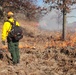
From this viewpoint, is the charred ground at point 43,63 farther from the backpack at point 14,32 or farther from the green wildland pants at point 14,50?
the backpack at point 14,32

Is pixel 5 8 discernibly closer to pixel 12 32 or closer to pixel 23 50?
pixel 23 50

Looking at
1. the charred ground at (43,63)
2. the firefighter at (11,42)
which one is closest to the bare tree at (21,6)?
the charred ground at (43,63)

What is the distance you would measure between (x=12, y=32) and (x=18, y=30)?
254mm

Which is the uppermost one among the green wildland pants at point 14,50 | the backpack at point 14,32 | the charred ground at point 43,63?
the backpack at point 14,32

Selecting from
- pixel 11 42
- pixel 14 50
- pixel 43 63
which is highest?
pixel 11 42

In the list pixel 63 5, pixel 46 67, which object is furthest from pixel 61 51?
pixel 63 5

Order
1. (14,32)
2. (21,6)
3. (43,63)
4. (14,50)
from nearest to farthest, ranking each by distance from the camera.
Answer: (14,32), (14,50), (43,63), (21,6)

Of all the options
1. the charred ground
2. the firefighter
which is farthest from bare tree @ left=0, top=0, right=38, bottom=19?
the firefighter

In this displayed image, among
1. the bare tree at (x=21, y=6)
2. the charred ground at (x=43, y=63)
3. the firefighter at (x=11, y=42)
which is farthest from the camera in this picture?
the bare tree at (x=21, y=6)

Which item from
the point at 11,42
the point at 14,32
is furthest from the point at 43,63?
the point at 14,32

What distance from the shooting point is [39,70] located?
11.2 meters

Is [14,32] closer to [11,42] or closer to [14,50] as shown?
[11,42]

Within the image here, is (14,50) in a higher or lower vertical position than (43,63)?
higher

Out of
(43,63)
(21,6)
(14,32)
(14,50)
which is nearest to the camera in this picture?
(14,32)
